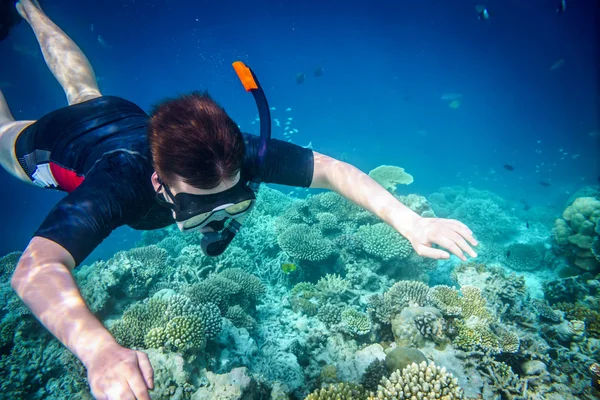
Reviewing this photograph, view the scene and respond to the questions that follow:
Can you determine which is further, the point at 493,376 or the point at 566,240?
the point at 566,240

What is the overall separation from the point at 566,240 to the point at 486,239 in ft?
14.8

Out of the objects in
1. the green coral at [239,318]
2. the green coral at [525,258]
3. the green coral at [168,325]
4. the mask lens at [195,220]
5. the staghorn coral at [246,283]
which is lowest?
the green coral at [168,325]

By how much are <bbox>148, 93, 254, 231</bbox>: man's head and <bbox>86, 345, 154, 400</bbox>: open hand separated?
3.70ft

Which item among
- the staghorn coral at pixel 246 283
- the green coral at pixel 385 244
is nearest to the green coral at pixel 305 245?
the green coral at pixel 385 244

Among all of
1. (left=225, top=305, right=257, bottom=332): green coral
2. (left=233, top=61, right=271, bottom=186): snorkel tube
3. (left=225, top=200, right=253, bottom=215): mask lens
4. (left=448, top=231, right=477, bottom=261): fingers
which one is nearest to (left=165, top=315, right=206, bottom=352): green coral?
(left=225, top=305, right=257, bottom=332): green coral

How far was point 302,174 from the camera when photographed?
3.16 meters

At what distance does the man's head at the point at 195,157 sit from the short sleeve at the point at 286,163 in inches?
28.5

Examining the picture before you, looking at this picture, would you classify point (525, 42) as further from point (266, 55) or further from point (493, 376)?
point (493, 376)

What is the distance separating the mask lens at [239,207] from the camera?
2507mm

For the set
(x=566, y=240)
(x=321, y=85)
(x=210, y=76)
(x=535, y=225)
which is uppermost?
(x=321, y=85)

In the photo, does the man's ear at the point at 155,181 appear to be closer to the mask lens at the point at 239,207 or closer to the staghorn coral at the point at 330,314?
the mask lens at the point at 239,207

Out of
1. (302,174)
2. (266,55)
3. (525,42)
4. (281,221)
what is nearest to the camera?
(302,174)

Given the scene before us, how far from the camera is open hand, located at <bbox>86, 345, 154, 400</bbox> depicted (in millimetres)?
1185

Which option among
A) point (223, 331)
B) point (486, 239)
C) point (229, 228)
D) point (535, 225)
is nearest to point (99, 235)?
point (229, 228)
